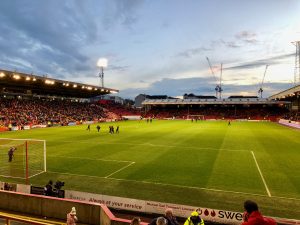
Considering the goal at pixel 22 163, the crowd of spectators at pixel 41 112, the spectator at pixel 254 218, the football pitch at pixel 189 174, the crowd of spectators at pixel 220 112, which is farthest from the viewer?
the crowd of spectators at pixel 220 112

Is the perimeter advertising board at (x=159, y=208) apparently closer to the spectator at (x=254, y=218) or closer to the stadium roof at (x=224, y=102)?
the spectator at (x=254, y=218)

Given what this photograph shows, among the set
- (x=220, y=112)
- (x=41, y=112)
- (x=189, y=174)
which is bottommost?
(x=189, y=174)

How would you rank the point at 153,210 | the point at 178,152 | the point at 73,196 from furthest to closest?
1. the point at 178,152
2. the point at 73,196
3. the point at 153,210

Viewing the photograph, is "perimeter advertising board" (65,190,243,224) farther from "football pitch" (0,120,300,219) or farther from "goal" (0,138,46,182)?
"goal" (0,138,46,182)

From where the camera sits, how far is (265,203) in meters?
13.6

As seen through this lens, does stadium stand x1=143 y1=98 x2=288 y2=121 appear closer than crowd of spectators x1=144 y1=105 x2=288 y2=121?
No

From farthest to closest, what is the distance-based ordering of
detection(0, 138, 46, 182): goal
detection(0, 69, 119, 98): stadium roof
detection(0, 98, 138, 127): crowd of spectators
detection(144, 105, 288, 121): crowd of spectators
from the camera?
detection(144, 105, 288, 121): crowd of spectators → detection(0, 98, 138, 127): crowd of spectators → detection(0, 69, 119, 98): stadium roof → detection(0, 138, 46, 182): goal

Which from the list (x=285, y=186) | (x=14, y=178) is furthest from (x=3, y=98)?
(x=285, y=186)

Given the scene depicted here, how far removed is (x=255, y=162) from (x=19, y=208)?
58.4 ft

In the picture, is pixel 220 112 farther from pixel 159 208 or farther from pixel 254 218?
pixel 254 218

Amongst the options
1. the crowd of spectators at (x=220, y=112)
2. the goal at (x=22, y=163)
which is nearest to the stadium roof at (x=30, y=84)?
the goal at (x=22, y=163)

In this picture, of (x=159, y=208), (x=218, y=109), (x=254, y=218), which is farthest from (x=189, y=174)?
(x=218, y=109)

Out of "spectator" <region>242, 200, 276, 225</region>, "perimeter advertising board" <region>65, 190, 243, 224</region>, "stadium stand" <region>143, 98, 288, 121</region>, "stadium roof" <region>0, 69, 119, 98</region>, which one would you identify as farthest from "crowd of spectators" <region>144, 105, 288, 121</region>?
"spectator" <region>242, 200, 276, 225</region>

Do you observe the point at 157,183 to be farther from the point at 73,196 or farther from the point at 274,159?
the point at 274,159
